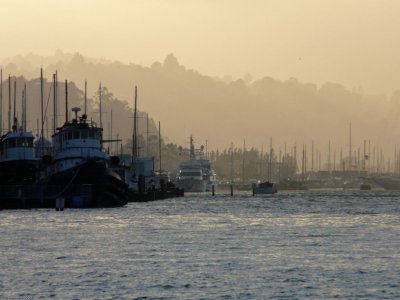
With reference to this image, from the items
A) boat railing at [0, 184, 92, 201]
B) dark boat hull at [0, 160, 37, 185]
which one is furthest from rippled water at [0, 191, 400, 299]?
dark boat hull at [0, 160, 37, 185]

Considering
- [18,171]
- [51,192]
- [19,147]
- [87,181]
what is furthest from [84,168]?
[19,147]

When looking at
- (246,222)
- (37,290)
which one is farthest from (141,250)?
(246,222)

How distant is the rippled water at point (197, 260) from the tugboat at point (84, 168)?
31.9 m

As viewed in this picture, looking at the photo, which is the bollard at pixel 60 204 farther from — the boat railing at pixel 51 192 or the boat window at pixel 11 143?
the boat window at pixel 11 143

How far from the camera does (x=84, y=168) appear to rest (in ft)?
431

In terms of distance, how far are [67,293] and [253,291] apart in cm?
806

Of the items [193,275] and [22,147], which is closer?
[193,275]

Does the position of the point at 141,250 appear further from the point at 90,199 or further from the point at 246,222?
the point at 90,199

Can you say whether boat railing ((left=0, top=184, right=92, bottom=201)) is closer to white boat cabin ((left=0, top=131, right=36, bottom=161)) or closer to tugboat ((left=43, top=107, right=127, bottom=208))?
tugboat ((left=43, top=107, right=127, bottom=208))

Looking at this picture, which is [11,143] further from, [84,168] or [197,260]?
[197,260]

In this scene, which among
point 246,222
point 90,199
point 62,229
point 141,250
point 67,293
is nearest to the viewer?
point 67,293

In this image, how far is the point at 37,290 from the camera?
159 feet

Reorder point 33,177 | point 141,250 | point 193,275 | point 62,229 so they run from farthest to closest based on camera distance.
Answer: point 33,177 < point 62,229 < point 141,250 < point 193,275

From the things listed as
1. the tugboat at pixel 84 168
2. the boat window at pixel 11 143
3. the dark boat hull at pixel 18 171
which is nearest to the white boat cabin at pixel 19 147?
the boat window at pixel 11 143
